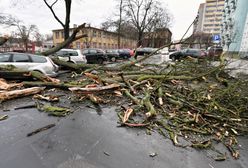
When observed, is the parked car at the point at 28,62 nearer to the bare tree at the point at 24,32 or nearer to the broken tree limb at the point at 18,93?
the broken tree limb at the point at 18,93

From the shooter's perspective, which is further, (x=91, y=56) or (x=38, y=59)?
(x=91, y=56)

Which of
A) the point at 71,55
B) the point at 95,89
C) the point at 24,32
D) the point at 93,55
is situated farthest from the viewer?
the point at 24,32

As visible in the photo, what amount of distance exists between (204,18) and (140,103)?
282ft

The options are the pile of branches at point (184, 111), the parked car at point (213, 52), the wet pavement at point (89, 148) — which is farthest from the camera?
the parked car at point (213, 52)

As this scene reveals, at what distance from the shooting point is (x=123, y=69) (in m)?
7.52

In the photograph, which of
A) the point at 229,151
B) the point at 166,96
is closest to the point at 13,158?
the point at 229,151

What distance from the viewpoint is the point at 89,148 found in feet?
8.82

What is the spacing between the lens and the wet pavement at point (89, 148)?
237 centimetres

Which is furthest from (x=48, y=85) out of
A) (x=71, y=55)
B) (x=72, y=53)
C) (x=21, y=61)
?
(x=72, y=53)

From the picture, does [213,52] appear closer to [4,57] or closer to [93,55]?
[93,55]

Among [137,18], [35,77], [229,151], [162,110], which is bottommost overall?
[229,151]

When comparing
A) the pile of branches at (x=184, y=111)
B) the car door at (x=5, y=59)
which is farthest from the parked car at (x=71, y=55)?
the pile of branches at (x=184, y=111)

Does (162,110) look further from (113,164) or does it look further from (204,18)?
(204,18)

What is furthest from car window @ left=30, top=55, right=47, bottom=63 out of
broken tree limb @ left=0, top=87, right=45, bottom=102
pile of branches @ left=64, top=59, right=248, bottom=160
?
pile of branches @ left=64, top=59, right=248, bottom=160
